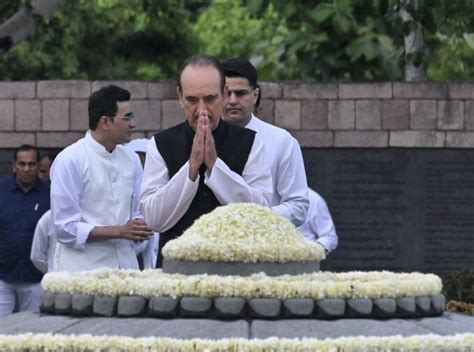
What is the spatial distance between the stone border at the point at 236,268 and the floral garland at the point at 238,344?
0.39 m

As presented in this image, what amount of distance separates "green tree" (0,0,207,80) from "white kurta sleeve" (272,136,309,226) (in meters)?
12.7

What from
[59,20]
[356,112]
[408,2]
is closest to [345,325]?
[356,112]

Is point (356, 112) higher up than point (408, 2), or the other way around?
point (408, 2)

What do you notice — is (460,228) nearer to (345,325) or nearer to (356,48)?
(356,48)

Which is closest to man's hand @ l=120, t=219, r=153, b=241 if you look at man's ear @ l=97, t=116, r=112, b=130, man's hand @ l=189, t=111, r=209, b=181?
man's ear @ l=97, t=116, r=112, b=130

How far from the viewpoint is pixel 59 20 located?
68.3 feet

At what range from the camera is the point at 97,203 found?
8945 millimetres

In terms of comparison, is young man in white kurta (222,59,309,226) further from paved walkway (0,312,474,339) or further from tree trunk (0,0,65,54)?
tree trunk (0,0,65,54)

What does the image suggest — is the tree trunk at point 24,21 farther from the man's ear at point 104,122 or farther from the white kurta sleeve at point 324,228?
the man's ear at point 104,122

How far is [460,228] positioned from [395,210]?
569mm

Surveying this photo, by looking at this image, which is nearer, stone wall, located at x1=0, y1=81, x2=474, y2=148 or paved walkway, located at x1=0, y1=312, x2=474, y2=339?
paved walkway, located at x1=0, y1=312, x2=474, y2=339

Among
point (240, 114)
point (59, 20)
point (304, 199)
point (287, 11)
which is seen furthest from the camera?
point (59, 20)

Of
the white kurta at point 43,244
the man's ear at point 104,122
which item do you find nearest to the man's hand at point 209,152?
the man's ear at point 104,122

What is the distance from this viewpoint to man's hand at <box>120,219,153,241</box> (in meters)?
8.53
